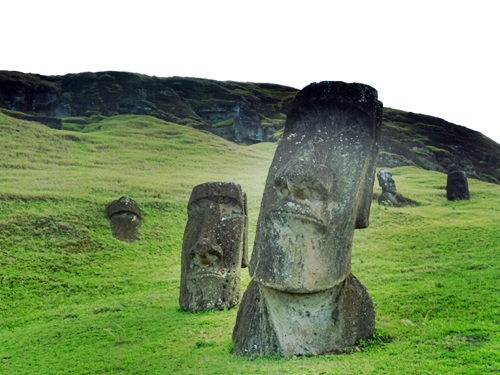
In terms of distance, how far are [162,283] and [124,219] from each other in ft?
20.8

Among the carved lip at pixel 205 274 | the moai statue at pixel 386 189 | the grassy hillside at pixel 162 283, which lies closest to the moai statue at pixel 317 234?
the grassy hillside at pixel 162 283

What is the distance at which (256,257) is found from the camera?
8109 mm

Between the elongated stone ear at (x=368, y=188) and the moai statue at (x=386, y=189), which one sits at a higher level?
the elongated stone ear at (x=368, y=188)

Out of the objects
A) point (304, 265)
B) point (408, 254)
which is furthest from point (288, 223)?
point (408, 254)

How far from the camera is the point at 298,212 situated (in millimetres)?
7910

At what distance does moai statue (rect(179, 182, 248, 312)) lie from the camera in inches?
517

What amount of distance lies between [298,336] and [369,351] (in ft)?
3.68

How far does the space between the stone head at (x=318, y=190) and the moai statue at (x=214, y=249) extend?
4.95m

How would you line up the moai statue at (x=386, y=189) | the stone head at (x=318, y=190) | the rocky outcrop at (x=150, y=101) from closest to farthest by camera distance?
the stone head at (x=318, y=190) < the moai statue at (x=386, y=189) < the rocky outcrop at (x=150, y=101)

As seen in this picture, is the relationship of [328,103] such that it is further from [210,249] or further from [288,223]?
[210,249]

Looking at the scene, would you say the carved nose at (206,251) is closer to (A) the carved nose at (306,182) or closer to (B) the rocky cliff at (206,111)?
(A) the carved nose at (306,182)

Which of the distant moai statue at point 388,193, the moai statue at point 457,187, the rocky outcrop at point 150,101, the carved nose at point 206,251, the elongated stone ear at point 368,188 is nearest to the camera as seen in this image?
the elongated stone ear at point 368,188

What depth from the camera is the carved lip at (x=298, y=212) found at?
785cm

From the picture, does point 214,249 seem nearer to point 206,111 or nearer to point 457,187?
point 457,187
